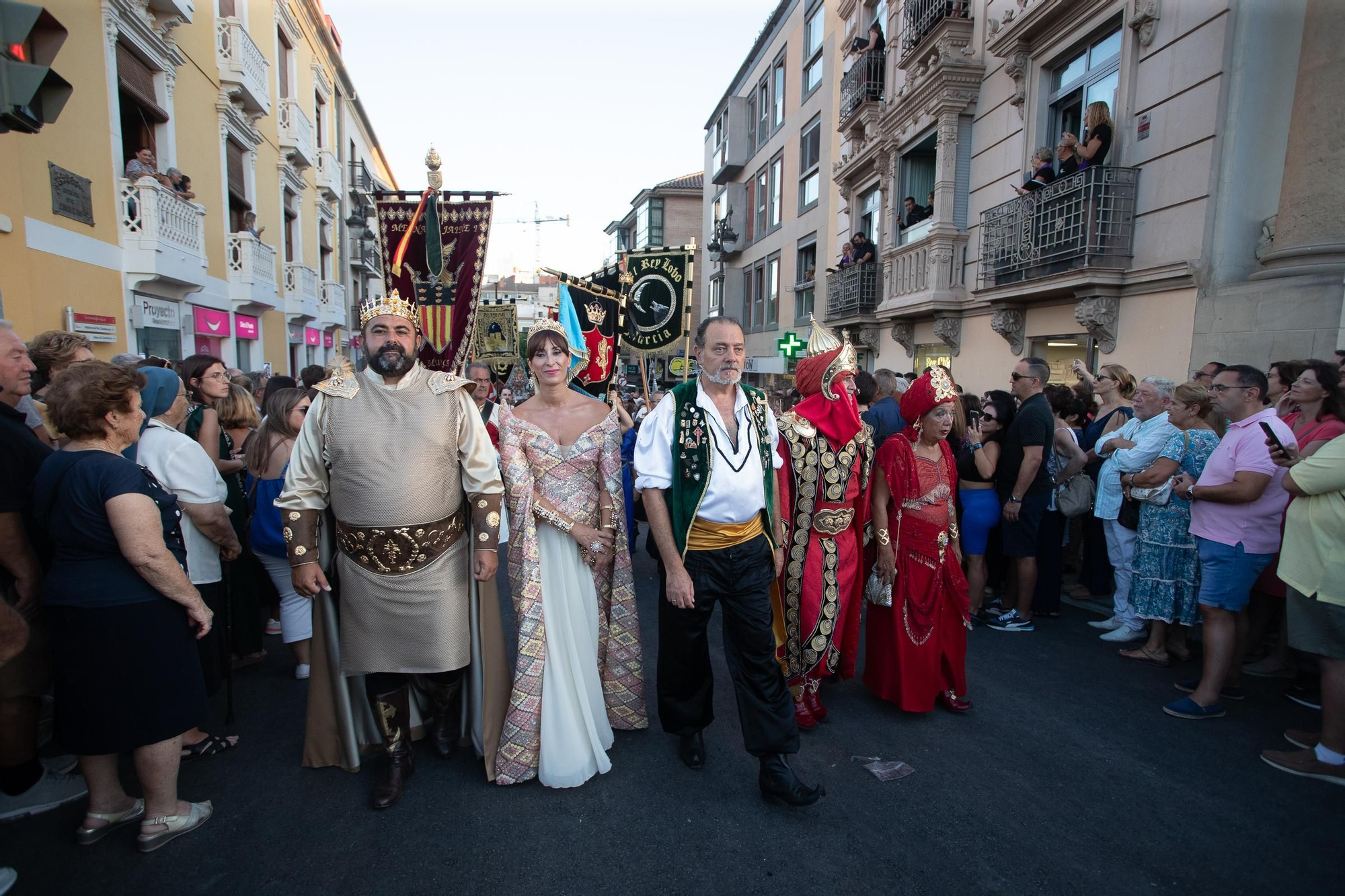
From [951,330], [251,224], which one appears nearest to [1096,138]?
[951,330]

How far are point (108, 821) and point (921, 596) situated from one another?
3700mm

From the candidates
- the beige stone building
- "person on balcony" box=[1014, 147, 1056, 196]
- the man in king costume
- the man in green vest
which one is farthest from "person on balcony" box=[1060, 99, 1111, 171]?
the man in king costume

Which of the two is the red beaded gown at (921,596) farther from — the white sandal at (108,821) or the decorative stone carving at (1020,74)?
the decorative stone carving at (1020,74)

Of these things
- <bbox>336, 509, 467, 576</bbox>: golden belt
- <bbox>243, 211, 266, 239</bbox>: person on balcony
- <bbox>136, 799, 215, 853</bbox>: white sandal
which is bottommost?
<bbox>136, 799, 215, 853</bbox>: white sandal

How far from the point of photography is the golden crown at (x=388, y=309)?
296cm

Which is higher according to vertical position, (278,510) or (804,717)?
(278,510)

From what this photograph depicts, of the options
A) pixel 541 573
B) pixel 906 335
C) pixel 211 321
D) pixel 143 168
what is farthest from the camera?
pixel 211 321

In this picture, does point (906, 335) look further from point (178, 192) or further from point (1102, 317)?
point (178, 192)

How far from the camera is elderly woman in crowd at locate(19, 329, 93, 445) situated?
3.73m

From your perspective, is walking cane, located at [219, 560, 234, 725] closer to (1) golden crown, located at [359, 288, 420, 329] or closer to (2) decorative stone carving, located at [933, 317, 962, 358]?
(1) golden crown, located at [359, 288, 420, 329]

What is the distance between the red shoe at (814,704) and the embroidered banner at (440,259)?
365cm

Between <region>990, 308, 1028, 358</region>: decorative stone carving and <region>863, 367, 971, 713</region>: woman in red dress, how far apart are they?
6661 millimetres

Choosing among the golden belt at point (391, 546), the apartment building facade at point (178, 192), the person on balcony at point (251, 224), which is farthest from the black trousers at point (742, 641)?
the person on balcony at point (251, 224)

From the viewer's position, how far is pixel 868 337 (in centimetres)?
1441
